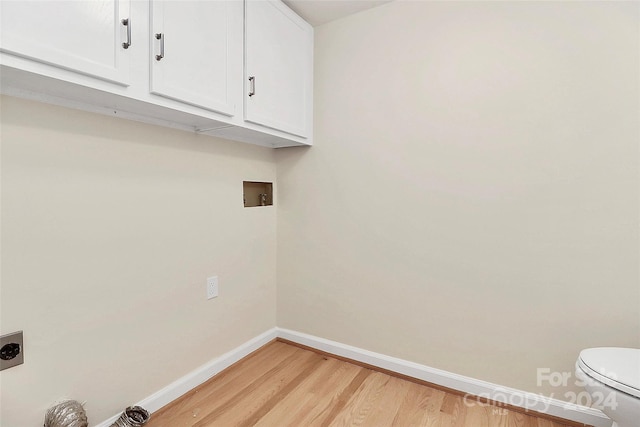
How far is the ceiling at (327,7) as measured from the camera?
189cm

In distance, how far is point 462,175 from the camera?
5.69 ft

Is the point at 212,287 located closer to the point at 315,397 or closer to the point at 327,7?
the point at 315,397

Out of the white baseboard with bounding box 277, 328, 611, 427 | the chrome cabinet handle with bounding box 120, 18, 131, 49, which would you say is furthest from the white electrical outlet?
the chrome cabinet handle with bounding box 120, 18, 131, 49

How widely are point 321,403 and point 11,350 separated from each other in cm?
Result: 134

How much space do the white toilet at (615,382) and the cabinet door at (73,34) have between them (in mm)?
2044

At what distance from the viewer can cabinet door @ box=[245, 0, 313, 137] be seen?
1.67m

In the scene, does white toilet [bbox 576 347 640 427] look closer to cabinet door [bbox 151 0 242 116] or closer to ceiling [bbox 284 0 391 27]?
cabinet door [bbox 151 0 242 116]

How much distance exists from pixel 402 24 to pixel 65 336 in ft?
7.56

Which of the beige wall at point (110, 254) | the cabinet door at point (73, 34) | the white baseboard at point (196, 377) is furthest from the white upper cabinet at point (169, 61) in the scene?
the white baseboard at point (196, 377)

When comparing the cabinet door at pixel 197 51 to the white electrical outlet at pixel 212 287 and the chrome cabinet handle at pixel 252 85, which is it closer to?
the chrome cabinet handle at pixel 252 85

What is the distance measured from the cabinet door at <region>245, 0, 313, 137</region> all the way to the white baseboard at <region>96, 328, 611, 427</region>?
146 cm

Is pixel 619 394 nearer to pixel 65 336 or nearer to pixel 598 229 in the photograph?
pixel 598 229

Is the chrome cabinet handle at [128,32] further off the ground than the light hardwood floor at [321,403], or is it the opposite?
the chrome cabinet handle at [128,32]

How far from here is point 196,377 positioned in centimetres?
177
